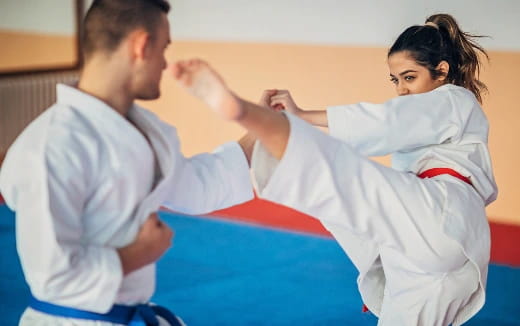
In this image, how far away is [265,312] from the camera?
352 cm

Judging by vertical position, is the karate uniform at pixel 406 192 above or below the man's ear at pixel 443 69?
below

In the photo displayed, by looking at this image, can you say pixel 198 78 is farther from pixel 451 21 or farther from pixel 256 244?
pixel 256 244

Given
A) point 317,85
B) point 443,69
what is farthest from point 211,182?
point 317,85

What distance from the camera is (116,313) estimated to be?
1.78 m

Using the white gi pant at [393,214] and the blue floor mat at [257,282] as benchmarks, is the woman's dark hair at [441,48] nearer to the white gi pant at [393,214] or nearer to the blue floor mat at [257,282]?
the white gi pant at [393,214]

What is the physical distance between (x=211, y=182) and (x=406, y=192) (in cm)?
59

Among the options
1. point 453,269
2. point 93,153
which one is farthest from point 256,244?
point 93,153

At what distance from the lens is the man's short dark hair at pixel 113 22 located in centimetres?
178

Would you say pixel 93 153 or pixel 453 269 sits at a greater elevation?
pixel 93 153

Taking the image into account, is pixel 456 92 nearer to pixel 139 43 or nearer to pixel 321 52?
pixel 139 43

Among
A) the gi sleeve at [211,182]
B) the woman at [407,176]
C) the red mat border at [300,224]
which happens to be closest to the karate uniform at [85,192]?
the gi sleeve at [211,182]

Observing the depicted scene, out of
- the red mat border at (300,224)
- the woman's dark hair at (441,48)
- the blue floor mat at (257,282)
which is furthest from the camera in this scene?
the red mat border at (300,224)

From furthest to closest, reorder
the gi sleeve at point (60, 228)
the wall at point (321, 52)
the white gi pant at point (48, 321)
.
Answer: the wall at point (321, 52) → the white gi pant at point (48, 321) → the gi sleeve at point (60, 228)

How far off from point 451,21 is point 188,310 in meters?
1.85
